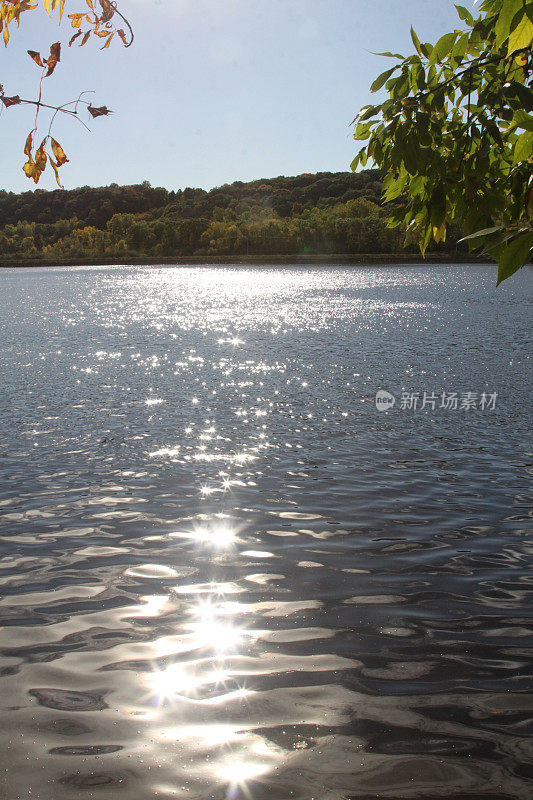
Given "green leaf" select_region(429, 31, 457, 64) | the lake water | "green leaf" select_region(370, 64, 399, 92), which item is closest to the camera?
"green leaf" select_region(429, 31, 457, 64)

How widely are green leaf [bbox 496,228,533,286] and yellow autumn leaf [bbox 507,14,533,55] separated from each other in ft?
3.71

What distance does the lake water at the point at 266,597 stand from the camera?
227 inches

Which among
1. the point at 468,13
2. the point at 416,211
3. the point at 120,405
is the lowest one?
the point at 120,405

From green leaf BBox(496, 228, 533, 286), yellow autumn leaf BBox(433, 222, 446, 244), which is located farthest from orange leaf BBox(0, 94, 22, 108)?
yellow autumn leaf BBox(433, 222, 446, 244)

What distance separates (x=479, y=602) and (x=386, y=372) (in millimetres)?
19460

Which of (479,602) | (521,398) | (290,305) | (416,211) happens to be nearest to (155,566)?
(479,602)

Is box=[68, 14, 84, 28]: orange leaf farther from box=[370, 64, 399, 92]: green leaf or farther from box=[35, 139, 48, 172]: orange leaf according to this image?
box=[370, 64, 399, 92]: green leaf

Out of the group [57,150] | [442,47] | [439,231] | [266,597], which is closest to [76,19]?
[57,150]

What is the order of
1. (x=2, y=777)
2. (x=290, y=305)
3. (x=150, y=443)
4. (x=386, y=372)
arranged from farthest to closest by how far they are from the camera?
(x=290, y=305)
(x=386, y=372)
(x=150, y=443)
(x=2, y=777)

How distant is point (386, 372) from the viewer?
90.9ft

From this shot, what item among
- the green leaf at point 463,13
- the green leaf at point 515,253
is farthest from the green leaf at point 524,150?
the green leaf at point 463,13

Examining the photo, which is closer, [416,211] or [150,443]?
→ [416,211]

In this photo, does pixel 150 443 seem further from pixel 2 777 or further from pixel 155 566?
pixel 2 777

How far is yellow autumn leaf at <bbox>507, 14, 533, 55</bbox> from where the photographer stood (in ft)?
11.3
